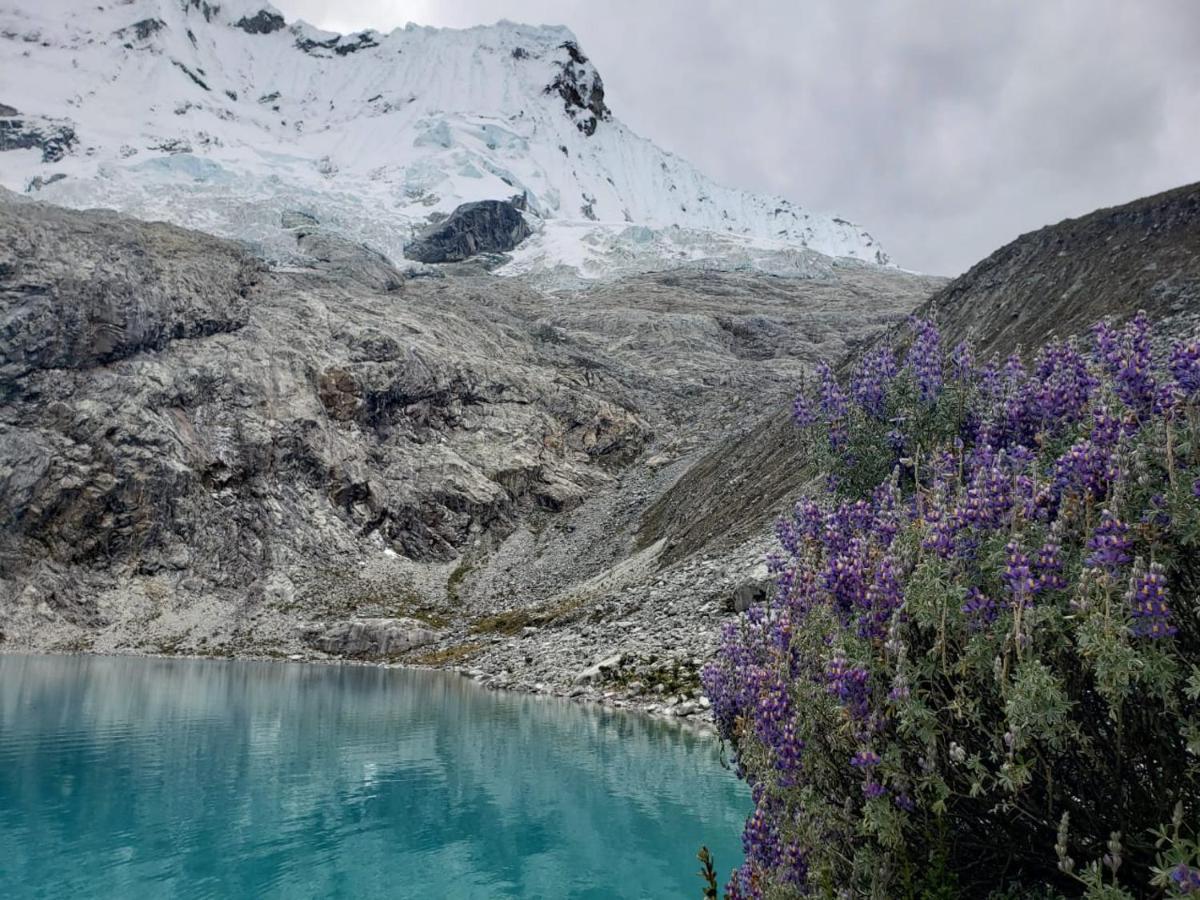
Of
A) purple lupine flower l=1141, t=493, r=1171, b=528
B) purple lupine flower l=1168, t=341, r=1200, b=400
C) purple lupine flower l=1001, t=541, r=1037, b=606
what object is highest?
purple lupine flower l=1168, t=341, r=1200, b=400

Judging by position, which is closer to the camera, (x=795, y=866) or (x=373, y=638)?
(x=795, y=866)

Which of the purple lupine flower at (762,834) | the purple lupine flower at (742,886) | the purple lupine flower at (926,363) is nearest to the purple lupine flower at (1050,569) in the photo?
the purple lupine flower at (762,834)

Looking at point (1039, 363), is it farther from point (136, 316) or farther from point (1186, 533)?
point (136, 316)

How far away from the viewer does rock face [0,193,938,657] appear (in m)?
86.1

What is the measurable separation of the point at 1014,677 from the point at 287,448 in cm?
10691

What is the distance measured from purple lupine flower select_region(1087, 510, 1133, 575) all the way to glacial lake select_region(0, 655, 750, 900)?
45.6 feet

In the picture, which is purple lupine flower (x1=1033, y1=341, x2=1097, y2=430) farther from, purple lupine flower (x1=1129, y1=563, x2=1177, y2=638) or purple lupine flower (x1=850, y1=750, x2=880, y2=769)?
purple lupine flower (x1=850, y1=750, x2=880, y2=769)

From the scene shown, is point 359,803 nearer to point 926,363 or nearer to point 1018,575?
point 926,363

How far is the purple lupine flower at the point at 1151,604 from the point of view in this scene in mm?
4867

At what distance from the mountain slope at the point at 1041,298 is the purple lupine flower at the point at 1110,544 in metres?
42.2

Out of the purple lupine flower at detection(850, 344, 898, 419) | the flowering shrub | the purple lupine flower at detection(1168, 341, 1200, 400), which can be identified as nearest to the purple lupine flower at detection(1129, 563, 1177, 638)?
the flowering shrub

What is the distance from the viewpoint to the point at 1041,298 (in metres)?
60.6

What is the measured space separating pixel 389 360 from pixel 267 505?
2979 cm

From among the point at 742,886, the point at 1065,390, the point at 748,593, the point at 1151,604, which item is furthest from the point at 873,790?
the point at 748,593
